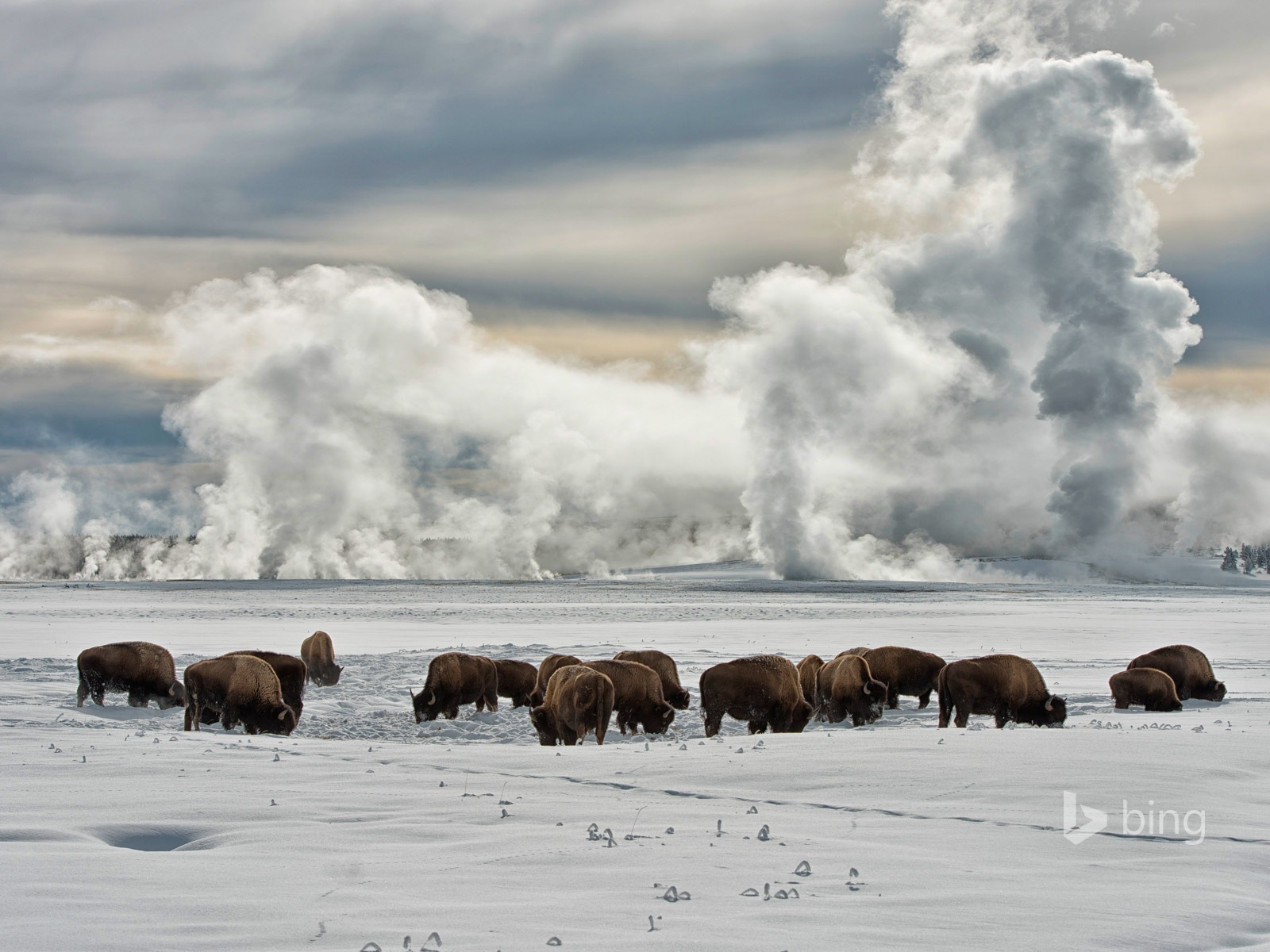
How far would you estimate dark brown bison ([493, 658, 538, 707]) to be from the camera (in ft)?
70.8

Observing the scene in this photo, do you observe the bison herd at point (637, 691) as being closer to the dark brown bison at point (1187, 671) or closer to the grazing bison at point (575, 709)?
the grazing bison at point (575, 709)

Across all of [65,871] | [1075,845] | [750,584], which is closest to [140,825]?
[65,871]

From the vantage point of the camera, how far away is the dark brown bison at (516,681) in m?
21.6

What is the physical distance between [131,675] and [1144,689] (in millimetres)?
17587

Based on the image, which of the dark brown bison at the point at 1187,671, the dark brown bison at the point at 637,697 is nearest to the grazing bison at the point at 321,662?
the dark brown bison at the point at 637,697

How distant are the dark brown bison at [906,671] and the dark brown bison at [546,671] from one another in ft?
18.4

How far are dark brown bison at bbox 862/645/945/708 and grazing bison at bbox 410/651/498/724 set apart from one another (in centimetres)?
721

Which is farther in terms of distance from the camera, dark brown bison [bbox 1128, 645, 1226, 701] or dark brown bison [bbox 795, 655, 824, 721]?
dark brown bison [bbox 1128, 645, 1226, 701]

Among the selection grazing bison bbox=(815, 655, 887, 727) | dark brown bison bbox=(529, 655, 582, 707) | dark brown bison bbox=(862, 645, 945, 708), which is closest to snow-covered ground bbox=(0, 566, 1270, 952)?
dark brown bison bbox=(529, 655, 582, 707)

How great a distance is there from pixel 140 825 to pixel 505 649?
22486 mm

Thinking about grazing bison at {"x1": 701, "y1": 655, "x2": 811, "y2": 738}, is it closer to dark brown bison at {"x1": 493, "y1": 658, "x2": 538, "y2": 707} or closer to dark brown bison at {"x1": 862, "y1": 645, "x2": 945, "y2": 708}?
dark brown bison at {"x1": 862, "y1": 645, "x2": 945, "y2": 708}

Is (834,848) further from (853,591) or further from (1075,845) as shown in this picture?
(853,591)

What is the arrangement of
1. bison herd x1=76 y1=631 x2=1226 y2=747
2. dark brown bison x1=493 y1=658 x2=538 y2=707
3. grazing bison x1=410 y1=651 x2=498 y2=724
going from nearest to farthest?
bison herd x1=76 y1=631 x2=1226 y2=747 → grazing bison x1=410 y1=651 x2=498 y2=724 → dark brown bison x1=493 y1=658 x2=538 y2=707

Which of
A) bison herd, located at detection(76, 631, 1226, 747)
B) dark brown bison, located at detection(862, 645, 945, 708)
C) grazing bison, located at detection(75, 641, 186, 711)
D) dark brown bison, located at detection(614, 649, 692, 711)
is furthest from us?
dark brown bison, located at detection(862, 645, 945, 708)
